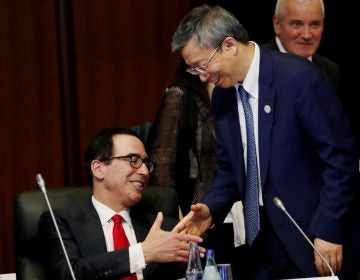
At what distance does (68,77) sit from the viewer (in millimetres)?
4582

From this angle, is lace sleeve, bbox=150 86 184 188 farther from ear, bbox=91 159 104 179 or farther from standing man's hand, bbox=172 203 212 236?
standing man's hand, bbox=172 203 212 236

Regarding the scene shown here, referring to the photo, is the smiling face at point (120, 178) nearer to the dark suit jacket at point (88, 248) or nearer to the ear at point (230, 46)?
the dark suit jacket at point (88, 248)

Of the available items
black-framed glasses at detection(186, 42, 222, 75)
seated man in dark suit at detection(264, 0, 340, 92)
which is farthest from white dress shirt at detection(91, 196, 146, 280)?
seated man in dark suit at detection(264, 0, 340, 92)

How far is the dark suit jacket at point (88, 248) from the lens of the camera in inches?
114

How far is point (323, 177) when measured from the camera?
2.81m

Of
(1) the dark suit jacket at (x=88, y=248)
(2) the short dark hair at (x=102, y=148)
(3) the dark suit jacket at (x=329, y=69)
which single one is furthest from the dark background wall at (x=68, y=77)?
(1) the dark suit jacket at (x=88, y=248)

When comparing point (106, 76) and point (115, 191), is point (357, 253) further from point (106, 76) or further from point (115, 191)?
point (106, 76)

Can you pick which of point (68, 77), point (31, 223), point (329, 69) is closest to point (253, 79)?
point (31, 223)

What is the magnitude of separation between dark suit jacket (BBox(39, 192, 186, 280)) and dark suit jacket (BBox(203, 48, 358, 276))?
16.4 inches

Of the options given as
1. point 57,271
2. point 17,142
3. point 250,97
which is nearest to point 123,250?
point 57,271

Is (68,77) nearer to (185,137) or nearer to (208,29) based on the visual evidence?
(185,137)

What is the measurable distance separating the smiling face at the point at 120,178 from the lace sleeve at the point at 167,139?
0.25m

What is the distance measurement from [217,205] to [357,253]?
498mm

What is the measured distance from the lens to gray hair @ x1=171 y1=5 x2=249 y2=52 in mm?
2914
